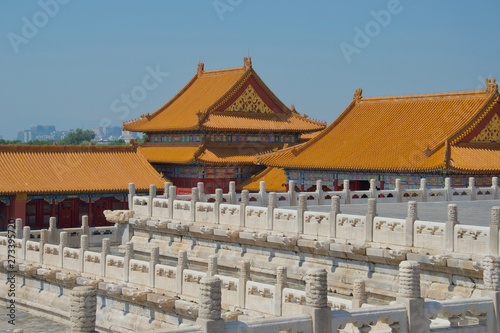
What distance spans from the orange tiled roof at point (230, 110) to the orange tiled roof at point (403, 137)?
662 centimetres

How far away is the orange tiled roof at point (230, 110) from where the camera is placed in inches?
2195

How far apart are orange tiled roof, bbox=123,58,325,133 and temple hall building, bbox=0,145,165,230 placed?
22.1ft

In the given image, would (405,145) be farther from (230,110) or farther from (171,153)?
(171,153)

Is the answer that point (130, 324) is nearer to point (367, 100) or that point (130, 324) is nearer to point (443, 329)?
point (443, 329)

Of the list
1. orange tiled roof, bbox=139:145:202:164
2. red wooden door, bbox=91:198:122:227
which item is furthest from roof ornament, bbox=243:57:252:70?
red wooden door, bbox=91:198:122:227

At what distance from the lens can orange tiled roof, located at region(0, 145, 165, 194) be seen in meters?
44.4

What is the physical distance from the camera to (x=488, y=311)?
15164 mm

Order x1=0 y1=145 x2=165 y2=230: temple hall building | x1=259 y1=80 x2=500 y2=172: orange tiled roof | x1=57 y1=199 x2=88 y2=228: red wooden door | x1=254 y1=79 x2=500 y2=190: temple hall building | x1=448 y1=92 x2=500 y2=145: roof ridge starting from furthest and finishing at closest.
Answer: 1. x1=57 y1=199 x2=88 y2=228: red wooden door
2. x1=0 y1=145 x2=165 y2=230: temple hall building
3. x1=448 y1=92 x2=500 y2=145: roof ridge
4. x1=259 y1=80 x2=500 y2=172: orange tiled roof
5. x1=254 y1=79 x2=500 y2=190: temple hall building

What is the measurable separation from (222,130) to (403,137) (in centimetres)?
1310

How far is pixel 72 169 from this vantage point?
155 feet

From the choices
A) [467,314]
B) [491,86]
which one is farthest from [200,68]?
[467,314]

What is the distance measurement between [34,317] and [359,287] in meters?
12.5

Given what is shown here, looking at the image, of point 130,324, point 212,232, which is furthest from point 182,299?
point 212,232

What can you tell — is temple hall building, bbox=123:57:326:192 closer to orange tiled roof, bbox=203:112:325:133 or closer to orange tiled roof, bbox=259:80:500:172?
orange tiled roof, bbox=203:112:325:133
